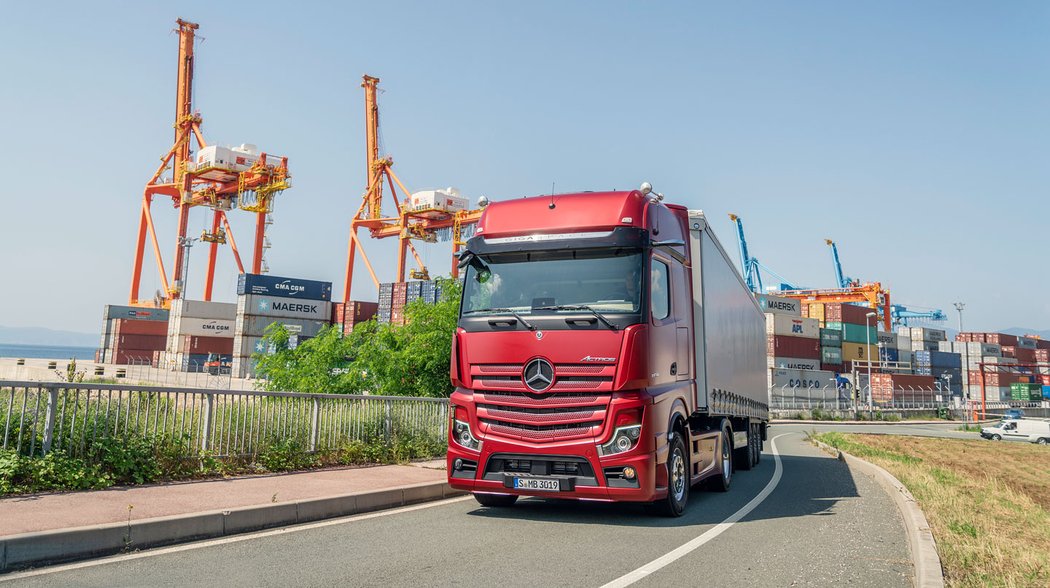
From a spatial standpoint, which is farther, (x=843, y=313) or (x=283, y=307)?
(x=843, y=313)

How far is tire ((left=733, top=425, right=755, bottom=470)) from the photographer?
13499mm

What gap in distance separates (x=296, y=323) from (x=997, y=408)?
6883cm

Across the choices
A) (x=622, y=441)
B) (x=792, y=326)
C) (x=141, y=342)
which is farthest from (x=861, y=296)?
(x=622, y=441)

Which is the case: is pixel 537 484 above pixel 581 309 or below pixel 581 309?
below

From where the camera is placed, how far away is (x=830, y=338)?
74.1m

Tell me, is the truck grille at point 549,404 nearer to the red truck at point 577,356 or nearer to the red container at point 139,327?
the red truck at point 577,356

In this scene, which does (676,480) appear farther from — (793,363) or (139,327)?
(139,327)

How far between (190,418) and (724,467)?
7085 millimetres

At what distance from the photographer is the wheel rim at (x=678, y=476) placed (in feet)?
24.9

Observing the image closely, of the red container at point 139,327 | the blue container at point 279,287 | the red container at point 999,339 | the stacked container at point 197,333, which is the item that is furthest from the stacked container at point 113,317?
the red container at point 999,339

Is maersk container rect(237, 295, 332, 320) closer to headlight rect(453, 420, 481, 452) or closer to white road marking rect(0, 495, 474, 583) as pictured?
white road marking rect(0, 495, 474, 583)

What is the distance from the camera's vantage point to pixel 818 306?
259 feet

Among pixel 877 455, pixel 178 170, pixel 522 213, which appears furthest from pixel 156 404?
pixel 178 170

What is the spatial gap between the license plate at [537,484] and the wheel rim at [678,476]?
134 centimetres
